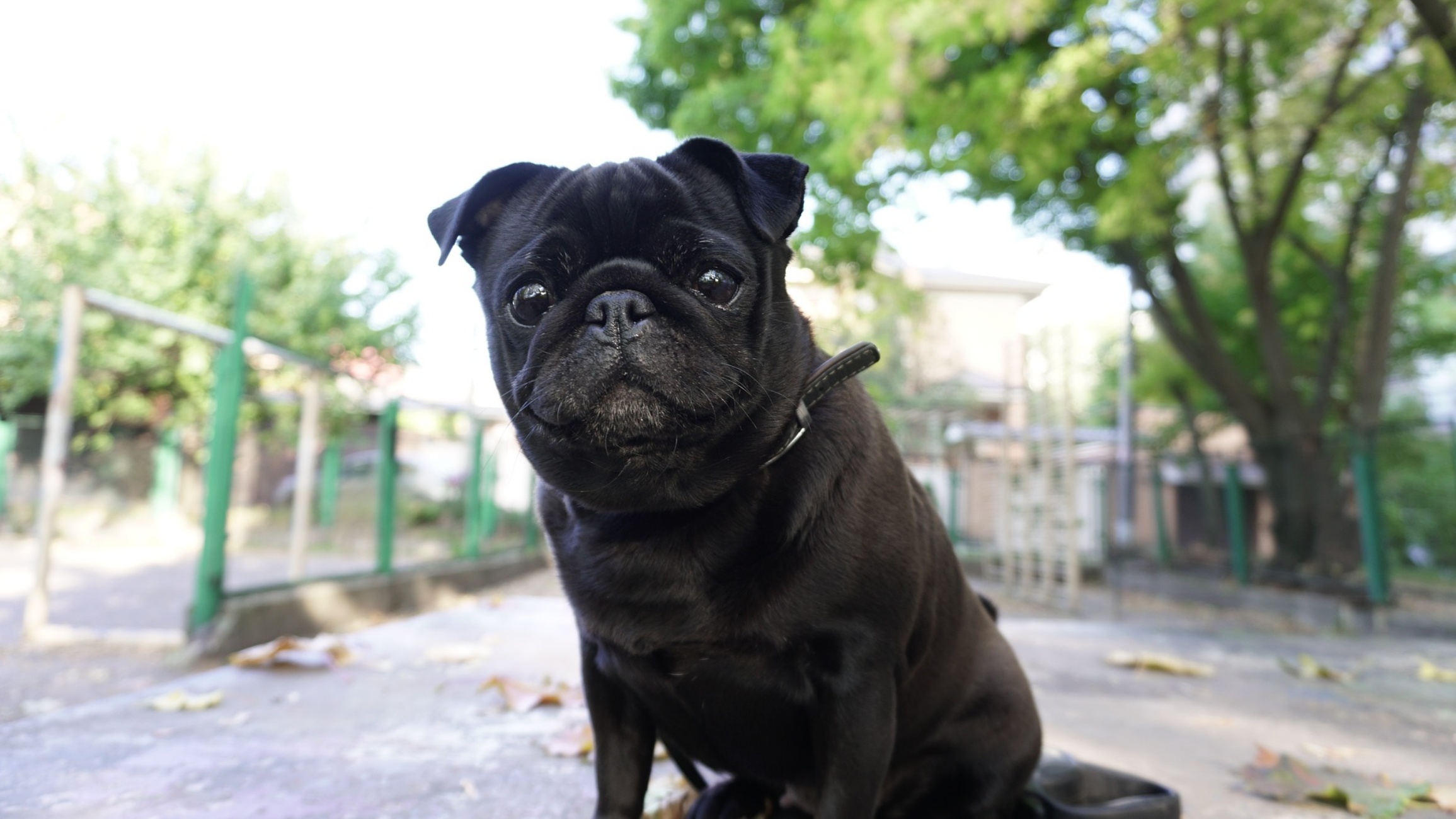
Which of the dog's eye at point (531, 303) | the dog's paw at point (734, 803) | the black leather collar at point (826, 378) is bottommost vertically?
the dog's paw at point (734, 803)

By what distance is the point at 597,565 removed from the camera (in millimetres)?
1444

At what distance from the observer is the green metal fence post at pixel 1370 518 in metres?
6.93

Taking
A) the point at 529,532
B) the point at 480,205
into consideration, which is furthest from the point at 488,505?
the point at 480,205

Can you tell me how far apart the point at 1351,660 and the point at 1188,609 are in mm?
4998

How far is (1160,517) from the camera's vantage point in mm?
13875

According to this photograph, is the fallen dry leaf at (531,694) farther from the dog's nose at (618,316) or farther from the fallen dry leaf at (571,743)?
the dog's nose at (618,316)

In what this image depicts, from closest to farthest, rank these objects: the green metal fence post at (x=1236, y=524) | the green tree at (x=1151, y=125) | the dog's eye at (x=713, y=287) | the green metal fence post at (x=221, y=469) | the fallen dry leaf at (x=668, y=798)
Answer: the dog's eye at (x=713, y=287)
the fallen dry leaf at (x=668, y=798)
the green metal fence post at (x=221, y=469)
the green tree at (x=1151, y=125)
the green metal fence post at (x=1236, y=524)

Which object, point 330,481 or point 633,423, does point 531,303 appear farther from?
point 330,481

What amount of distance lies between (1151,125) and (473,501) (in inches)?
301

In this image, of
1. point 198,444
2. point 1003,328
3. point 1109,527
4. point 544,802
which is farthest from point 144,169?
point 1003,328

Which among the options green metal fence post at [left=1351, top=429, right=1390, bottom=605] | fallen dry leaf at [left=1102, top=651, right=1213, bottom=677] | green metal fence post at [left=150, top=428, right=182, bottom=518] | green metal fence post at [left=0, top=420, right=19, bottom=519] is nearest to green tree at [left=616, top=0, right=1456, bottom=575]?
green metal fence post at [left=1351, top=429, right=1390, bottom=605]

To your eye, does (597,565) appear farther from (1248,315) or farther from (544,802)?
(1248,315)

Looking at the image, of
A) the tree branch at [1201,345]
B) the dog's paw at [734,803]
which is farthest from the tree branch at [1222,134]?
the dog's paw at [734,803]

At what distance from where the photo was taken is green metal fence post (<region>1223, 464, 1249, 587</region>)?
383 inches
